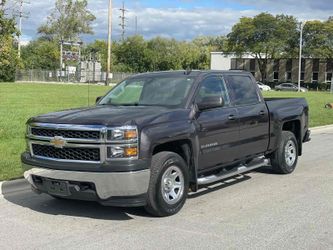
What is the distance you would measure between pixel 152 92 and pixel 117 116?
136cm

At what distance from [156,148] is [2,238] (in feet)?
6.73

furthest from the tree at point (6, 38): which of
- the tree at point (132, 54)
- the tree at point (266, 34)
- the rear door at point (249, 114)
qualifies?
the tree at point (132, 54)

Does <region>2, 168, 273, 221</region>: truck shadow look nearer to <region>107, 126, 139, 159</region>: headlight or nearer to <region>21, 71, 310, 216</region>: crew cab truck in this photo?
<region>21, 71, 310, 216</region>: crew cab truck

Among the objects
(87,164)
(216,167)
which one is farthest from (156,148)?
(216,167)

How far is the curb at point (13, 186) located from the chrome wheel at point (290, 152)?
14.8ft

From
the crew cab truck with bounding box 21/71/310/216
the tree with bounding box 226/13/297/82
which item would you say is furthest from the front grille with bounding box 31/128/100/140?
the tree with bounding box 226/13/297/82

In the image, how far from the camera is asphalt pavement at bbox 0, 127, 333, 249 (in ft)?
18.6

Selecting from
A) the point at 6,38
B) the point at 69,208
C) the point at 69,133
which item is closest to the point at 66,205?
the point at 69,208

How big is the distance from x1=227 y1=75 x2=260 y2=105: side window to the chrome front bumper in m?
2.59

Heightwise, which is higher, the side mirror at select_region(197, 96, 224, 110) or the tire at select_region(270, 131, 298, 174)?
the side mirror at select_region(197, 96, 224, 110)

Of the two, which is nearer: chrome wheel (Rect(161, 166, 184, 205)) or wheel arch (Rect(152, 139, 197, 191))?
chrome wheel (Rect(161, 166, 184, 205))

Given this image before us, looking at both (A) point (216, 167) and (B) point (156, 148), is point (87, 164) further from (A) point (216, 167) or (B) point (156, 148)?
(A) point (216, 167)

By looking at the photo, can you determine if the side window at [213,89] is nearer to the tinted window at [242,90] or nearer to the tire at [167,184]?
the tinted window at [242,90]

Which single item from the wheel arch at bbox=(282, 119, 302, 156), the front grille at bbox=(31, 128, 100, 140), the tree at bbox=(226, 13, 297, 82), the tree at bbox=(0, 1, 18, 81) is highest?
the tree at bbox=(226, 13, 297, 82)
